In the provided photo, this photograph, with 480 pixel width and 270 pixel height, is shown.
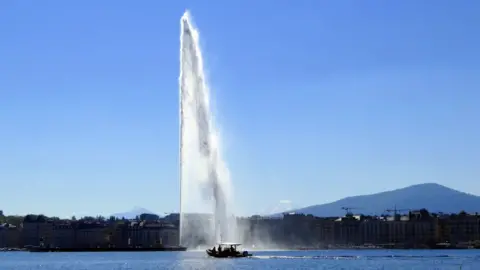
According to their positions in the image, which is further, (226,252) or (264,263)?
(264,263)

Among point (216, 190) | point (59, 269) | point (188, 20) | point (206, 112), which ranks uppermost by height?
point (188, 20)

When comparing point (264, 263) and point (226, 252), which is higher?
point (226, 252)

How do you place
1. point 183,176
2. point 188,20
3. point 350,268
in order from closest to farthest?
point 188,20, point 183,176, point 350,268

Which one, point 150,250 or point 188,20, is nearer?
point 188,20

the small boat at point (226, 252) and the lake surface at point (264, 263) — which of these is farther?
the small boat at point (226, 252)

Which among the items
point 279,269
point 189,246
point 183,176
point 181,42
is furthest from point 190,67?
point 189,246

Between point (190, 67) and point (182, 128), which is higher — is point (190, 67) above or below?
above

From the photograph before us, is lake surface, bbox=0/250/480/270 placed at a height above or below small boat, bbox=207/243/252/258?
below

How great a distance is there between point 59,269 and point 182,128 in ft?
118

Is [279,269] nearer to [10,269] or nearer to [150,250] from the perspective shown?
[10,269]

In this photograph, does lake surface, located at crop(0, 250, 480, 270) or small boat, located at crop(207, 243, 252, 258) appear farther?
small boat, located at crop(207, 243, 252, 258)

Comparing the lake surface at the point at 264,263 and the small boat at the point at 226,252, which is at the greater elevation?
the small boat at the point at 226,252

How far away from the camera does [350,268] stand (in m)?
94.6

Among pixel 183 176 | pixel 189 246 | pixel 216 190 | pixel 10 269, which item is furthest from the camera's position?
pixel 189 246
